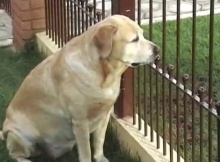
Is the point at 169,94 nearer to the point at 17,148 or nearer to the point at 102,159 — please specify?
the point at 102,159

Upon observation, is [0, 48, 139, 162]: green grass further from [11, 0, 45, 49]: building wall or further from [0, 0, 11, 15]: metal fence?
[0, 0, 11, 15]: metal fence

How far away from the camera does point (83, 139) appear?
4.85 metres

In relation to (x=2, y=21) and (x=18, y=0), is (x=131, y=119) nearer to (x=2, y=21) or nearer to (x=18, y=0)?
(x=18, y=0)

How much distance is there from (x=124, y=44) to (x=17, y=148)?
4.02 ft

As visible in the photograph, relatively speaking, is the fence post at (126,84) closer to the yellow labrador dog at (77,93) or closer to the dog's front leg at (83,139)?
the yellow labrador dog at (77,93)

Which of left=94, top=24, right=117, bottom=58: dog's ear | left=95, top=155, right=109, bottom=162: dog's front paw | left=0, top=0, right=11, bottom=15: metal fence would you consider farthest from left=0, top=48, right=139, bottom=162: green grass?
left=94, top=24, right=117, bottom=58: dog's ear

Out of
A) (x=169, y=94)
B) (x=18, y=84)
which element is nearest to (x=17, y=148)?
(x=169, y=94)

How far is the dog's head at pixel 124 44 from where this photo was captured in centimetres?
441

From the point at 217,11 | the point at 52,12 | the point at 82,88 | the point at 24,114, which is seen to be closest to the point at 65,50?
the point at 82,88

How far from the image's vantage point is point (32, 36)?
24.8 ft

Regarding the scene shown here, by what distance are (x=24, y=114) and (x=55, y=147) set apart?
31cm

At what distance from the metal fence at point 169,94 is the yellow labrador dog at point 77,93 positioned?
0.30 metres

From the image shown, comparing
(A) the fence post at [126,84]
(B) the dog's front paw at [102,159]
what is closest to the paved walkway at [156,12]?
(A) the fence post at [126,84]

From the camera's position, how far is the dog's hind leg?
512cm
